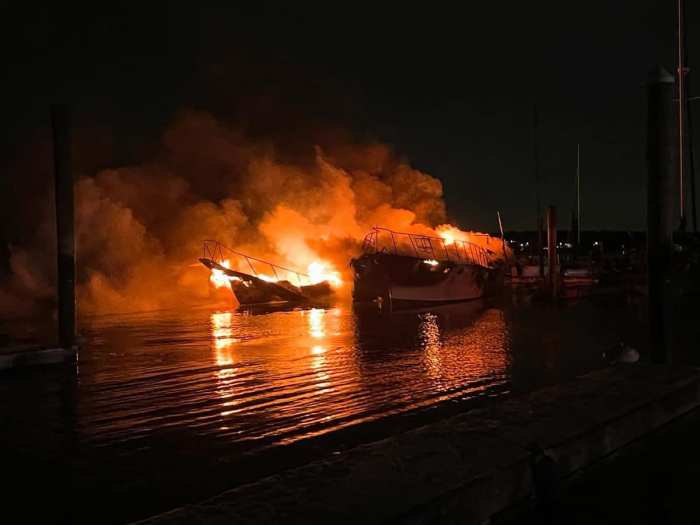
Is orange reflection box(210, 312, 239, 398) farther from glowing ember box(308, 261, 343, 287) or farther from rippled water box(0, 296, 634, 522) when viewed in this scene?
glowing ember box(308, 261, 343, 287)

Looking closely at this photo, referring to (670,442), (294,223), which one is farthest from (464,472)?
(294,223)

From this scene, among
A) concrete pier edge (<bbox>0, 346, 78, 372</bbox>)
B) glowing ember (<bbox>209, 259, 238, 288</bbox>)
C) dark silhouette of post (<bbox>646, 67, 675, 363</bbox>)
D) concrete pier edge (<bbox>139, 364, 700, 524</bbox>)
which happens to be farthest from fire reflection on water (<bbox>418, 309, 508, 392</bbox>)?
glowing ember (<bbox>209, 259, 238, 288</bbox>)

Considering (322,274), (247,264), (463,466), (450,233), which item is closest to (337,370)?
(463,466)

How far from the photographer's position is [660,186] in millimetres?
8133

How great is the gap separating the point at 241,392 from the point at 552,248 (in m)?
20.3

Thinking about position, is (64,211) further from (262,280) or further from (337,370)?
(262,280)

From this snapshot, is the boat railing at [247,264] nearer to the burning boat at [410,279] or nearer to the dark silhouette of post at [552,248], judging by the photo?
the burning boat at [410,279]

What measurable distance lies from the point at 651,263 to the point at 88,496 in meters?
6.64

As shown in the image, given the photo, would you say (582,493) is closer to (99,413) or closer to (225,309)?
(99,413)

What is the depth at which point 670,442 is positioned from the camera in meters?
6.37

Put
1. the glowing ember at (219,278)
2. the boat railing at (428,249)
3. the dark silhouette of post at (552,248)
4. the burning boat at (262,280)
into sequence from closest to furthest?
the dark silhouette of post at (552,248) → the burning boat at (262,280) → the glowing ember at (219,278) → the boat railing at (428,249)

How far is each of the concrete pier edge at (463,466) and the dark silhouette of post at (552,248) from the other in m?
19.9

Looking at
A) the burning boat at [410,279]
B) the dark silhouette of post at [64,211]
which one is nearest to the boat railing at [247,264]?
the burning boat at [410,279]

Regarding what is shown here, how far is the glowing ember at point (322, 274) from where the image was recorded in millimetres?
36438
